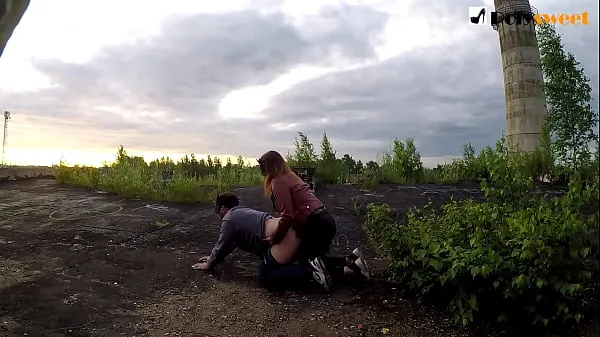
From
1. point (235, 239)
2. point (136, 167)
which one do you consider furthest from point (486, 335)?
point (136, 167)

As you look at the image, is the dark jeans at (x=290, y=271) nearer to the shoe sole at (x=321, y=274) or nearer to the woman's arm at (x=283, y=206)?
the shoe sole at (x=321, y=274)

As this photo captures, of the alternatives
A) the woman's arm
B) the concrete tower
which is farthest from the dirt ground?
the concrete tower

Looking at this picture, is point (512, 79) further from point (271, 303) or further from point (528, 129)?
point (271, 303)

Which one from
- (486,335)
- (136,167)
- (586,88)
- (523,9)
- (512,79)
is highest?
(523,9)

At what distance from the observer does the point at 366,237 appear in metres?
7.11

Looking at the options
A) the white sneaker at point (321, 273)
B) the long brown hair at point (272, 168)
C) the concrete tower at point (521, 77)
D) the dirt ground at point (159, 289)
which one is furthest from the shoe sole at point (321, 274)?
the concrete tower at point (521, 77)

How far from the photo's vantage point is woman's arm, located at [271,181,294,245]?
5.27 metres

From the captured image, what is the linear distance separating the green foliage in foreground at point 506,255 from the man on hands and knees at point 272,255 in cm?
59

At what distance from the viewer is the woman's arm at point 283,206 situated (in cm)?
527

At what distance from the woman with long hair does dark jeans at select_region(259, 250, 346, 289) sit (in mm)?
25

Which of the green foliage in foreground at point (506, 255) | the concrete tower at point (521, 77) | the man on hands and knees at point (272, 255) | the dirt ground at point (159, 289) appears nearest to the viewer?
the green foliage in foreground at point (506, 255)

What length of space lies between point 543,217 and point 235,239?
3149 mm

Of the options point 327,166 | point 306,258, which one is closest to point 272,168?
point 306,258

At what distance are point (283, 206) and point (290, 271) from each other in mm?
649
